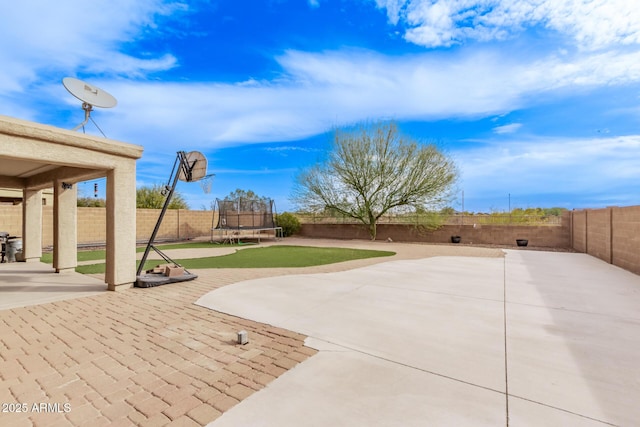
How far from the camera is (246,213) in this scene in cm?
1661

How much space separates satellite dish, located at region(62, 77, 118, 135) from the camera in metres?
5.30

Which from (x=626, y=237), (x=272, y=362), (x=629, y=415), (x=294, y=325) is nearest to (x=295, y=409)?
(x=272, y=362)

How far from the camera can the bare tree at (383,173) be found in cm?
1552

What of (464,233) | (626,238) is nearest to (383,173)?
(464,233)

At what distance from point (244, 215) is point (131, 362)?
14335 millimetres

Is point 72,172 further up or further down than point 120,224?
further up

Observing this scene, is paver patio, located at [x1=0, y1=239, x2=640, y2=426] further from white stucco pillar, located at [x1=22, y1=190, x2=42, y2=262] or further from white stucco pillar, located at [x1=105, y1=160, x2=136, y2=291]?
white stucco pillar, located at [x1=22, y1=190, x2=42, y2=262]

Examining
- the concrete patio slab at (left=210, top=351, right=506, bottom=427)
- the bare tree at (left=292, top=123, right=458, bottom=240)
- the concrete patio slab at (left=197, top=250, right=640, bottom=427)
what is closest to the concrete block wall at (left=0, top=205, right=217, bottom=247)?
the bare tree at (left=292, top=123, right=458, bottom=240)

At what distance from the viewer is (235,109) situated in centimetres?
1304

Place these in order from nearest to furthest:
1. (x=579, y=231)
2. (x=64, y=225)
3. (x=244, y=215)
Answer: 1. (x=64, y=225)
2. (x=579, y=231)
3. (x=244, y=215)

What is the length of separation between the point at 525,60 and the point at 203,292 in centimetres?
1090

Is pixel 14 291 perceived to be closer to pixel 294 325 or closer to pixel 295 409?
pixel 294 325

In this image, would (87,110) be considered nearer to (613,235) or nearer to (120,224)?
(120,224)

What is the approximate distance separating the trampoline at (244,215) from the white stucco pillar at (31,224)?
24.6ft
